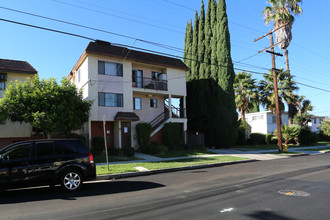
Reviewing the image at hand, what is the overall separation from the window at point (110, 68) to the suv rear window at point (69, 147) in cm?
1285

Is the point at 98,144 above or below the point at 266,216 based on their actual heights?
above

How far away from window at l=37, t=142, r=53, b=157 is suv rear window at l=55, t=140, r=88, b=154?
0.17m

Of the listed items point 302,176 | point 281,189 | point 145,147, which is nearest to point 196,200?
point 281,189

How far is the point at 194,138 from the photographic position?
24.0 m

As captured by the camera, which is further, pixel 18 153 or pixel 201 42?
pixel 201 42

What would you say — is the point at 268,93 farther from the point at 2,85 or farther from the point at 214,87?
the point at 2,85

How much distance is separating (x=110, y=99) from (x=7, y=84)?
7.79 meters

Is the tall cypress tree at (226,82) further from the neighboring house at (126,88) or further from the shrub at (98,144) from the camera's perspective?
the shrub at (98,144)

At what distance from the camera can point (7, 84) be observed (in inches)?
721

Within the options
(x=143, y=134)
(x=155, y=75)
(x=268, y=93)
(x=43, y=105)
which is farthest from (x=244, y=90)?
(x=43, y=105)

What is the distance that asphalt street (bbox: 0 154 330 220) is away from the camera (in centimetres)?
495

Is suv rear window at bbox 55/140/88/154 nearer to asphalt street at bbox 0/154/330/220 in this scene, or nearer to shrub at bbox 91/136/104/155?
asphalt street at bbox 0/154/330/220

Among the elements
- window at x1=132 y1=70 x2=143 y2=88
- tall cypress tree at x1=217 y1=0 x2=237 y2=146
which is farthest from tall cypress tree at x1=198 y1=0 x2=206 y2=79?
window at x1=132 y1=70 x2=143 y2=88

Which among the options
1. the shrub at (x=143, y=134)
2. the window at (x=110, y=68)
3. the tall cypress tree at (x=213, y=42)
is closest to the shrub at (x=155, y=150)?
the shrub at (x=143, y=134)
